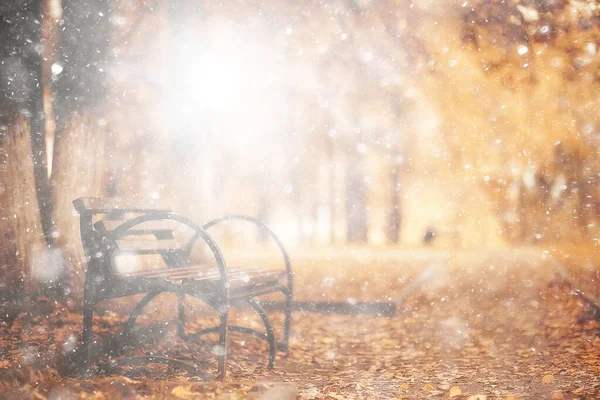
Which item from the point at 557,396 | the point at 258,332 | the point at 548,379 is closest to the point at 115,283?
the point at 258,332

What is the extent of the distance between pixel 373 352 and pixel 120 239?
245 cm

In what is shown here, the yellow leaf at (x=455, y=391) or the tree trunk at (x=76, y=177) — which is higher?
the tree trunk at (x=76, y=177)

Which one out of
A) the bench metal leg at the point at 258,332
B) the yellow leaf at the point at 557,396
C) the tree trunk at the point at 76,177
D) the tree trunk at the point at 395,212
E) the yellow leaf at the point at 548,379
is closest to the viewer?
the yellow leaf at the point at 557,396

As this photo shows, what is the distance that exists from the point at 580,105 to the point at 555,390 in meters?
7.56

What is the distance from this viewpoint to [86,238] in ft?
12.7

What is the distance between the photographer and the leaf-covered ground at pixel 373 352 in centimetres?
294

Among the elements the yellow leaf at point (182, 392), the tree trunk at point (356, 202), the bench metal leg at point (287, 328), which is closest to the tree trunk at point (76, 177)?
the bench metal leg at point (287, 328)

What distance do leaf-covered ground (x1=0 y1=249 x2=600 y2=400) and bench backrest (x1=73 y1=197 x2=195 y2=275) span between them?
2.24ft

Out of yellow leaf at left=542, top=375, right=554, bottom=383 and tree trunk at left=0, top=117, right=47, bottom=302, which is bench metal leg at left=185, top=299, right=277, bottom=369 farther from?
yellow leaf at left=542, top=375, right=554, bottom=383

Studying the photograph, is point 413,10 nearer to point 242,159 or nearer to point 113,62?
point 113,62

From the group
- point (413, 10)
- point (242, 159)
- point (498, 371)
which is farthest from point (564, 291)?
point (242, 159)

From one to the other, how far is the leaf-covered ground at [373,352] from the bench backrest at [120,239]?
0.68 metres

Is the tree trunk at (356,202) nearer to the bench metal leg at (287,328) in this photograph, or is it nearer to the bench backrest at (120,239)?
the bench metal leg at (287,328)

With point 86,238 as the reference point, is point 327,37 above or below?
above
